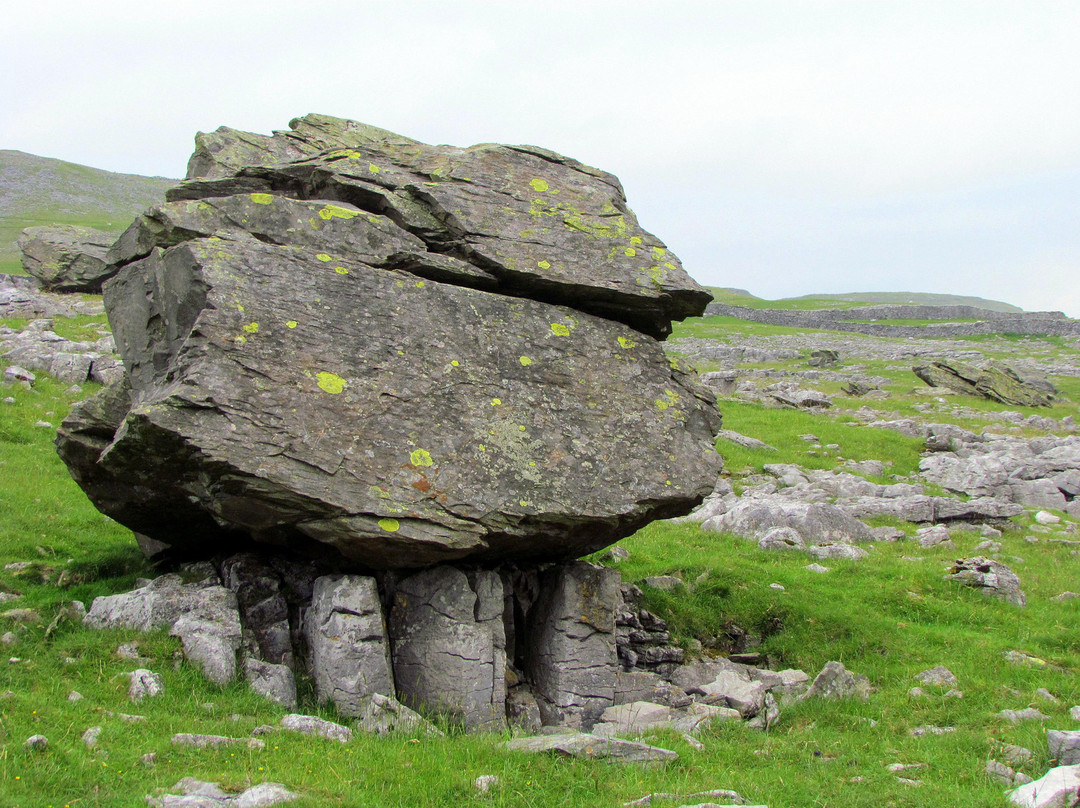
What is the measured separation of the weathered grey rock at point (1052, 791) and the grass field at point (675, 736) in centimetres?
40

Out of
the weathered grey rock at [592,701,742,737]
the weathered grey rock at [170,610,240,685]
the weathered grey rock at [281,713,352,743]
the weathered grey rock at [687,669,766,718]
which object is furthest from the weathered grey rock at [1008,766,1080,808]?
the weathered grey rock at [170,610,240,685]

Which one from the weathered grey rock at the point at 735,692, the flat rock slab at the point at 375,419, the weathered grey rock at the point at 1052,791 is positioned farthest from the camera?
the weathered grey rock at the point at 735,692

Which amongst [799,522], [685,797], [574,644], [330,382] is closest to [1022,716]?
[685,797]

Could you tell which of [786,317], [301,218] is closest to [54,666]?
[301,218]

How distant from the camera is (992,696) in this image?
12.9 m

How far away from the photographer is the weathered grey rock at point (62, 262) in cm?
5078

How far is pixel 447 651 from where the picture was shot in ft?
41.1

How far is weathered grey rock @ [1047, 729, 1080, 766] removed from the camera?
9.55m

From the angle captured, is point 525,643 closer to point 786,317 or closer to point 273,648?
point 273,648

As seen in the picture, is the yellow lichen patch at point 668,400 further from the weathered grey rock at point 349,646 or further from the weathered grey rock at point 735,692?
the weathered grey rock at point 349,646

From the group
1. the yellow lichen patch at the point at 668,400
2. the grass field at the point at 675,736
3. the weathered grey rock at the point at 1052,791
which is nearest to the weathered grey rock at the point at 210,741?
the grass field at the point at 675,736

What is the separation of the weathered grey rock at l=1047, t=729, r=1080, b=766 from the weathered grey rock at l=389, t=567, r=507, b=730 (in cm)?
707

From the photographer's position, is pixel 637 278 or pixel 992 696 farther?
pixel 637 278

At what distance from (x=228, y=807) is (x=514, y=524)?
5637 mm
